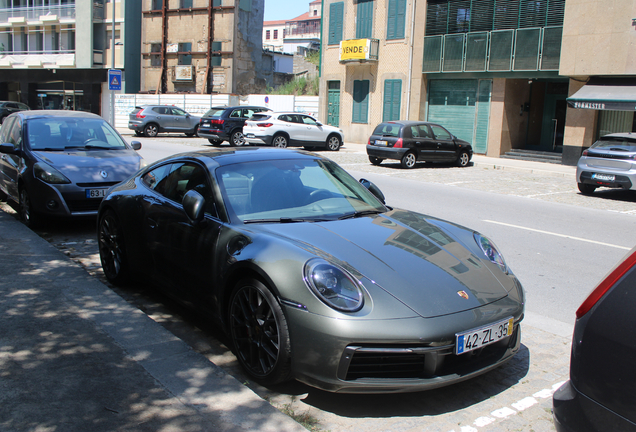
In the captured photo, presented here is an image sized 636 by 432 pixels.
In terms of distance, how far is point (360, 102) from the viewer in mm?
30297

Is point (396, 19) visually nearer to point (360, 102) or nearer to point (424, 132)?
point (360, 102)

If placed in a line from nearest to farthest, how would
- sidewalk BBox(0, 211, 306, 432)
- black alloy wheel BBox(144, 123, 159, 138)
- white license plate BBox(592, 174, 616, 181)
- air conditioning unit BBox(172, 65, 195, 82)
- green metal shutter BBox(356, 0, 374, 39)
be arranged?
sidewalk BBox(0, 211, 306, 432)
white license plate BBox(592, 174, 616, 181)
green metal shutter BBox(356, 0, 374, 39)
black alloy wheel BBox(144, 123, 159, 138)
air conditioning unit BBox(172, 65, 195, 82)

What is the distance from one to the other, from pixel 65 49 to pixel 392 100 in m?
33.9

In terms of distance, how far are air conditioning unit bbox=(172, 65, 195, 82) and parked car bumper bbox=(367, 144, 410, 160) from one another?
28197 millimetres

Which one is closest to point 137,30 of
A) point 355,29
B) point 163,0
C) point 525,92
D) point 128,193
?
point 163,0

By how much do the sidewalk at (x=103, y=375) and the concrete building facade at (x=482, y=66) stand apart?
19.6 metres

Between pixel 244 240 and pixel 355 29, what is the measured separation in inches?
1117

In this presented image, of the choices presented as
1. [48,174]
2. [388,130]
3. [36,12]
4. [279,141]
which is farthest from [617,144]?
[36,12]

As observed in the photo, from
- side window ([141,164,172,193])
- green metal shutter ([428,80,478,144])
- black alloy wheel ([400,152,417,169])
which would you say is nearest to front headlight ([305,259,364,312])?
side window ([141,164,172,193])

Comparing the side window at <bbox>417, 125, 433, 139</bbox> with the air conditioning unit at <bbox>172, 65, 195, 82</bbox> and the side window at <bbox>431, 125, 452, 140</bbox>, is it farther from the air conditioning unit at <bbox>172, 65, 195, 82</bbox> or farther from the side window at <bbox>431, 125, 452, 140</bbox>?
the air conditioning unit at <bbox>172, 65, 195, 82</bbox>

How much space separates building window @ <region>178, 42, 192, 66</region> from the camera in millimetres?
44375

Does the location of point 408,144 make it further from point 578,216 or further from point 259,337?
point 259,337

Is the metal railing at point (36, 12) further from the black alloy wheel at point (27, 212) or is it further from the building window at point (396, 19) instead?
the black alloy wheel at point (27, 212)

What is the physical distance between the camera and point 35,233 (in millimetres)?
7535
